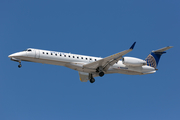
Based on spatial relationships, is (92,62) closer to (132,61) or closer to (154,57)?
(132,61)

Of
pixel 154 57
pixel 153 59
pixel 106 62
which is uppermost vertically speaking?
pixel 154 57

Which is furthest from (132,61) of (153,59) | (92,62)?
(92,62)

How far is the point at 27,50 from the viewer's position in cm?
2452

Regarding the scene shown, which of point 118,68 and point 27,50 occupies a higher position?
point 27,50

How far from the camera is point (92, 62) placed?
24781mm

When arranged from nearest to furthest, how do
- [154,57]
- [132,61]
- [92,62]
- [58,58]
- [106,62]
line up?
[58,58], [92,62], [106,62], [132,61], [154,57]

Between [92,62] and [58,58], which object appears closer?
[58,58]

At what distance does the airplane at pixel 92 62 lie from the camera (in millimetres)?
24219

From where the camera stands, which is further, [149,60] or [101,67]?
[149,60]

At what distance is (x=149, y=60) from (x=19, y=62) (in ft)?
48.1

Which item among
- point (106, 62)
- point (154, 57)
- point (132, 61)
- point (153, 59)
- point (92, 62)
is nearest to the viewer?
point (92, 62)

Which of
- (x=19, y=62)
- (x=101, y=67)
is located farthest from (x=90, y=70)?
(x=19, y=62)

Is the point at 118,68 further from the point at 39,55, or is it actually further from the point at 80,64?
the point at 39,55

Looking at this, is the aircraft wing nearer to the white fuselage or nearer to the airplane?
the airplane
